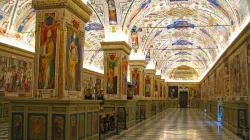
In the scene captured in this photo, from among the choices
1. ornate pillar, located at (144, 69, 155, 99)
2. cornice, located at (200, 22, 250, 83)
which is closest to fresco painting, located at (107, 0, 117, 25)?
cornice, located at (200, 22, 250, 83)

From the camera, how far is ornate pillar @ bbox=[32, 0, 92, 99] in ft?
31.1

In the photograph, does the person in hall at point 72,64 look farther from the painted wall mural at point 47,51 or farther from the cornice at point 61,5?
the cornice at point 61,5

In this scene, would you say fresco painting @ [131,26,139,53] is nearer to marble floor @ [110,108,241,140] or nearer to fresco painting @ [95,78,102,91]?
marble floor @ [110,108,241,140]

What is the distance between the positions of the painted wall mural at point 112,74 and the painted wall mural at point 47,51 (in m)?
7.41

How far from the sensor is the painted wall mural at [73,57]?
9891 mm

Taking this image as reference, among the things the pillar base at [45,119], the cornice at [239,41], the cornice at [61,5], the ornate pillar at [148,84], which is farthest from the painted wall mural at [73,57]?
the ornate pillar at [148,84]

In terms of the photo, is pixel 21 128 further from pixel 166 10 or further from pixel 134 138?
pixel 166 10

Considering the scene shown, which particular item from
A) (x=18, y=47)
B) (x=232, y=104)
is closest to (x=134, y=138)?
(x=232, y=104)

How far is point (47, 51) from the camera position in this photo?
9656 mm

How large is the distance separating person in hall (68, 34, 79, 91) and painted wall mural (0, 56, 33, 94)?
916cm

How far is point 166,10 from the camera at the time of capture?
21.8 metres

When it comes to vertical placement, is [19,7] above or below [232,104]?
above

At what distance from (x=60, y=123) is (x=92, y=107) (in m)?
2.13

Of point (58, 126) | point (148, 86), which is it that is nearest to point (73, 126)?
point (58, 126)
